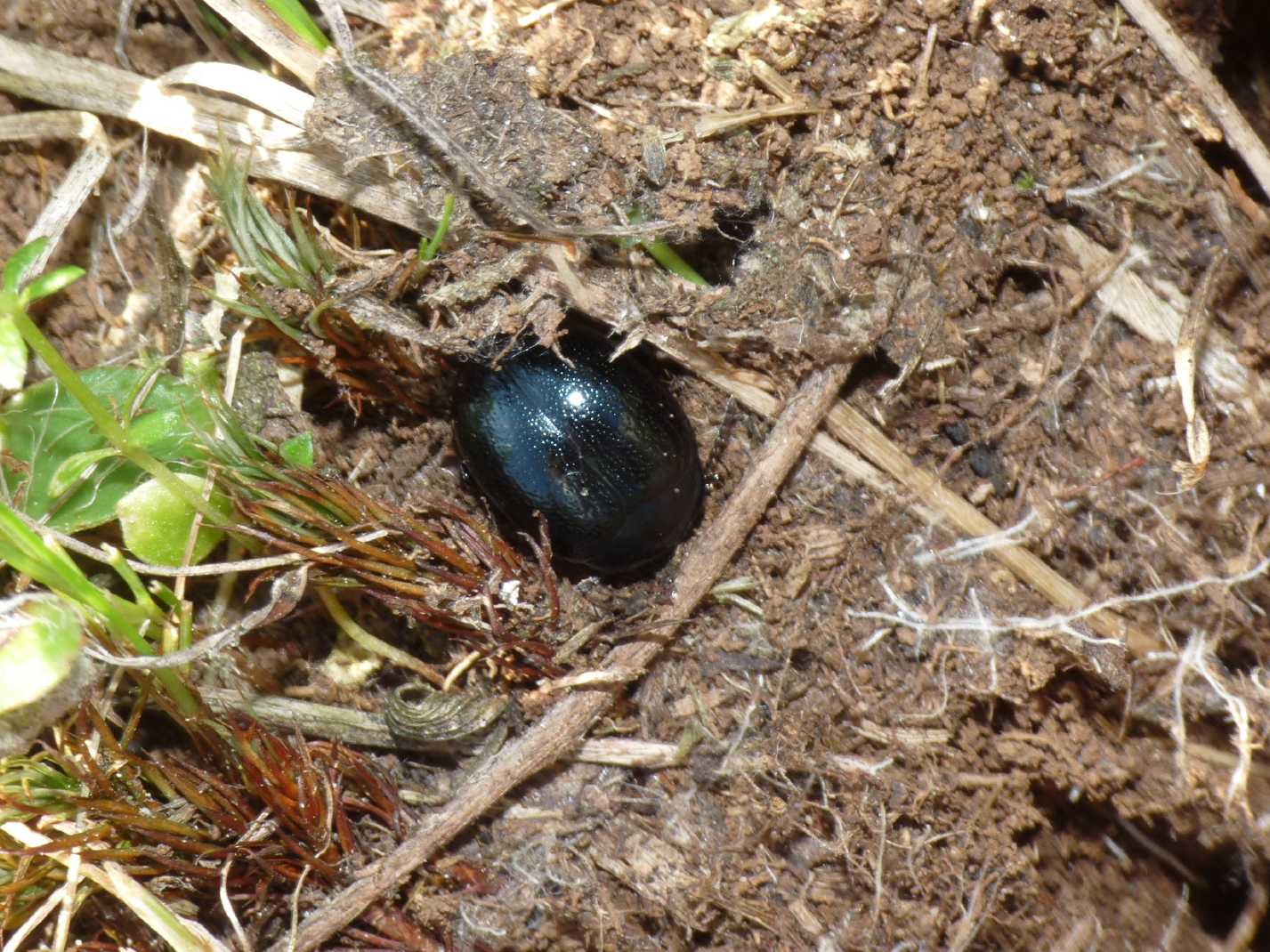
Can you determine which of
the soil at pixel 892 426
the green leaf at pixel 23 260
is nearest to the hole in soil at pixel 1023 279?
the soil at pixel 892 426

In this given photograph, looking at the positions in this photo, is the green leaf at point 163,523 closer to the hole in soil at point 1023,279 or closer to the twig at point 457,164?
the twig at point 457,164

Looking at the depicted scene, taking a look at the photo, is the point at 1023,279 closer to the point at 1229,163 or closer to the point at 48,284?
the point at 1229,163

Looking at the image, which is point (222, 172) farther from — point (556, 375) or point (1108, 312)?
point (1108, 312)

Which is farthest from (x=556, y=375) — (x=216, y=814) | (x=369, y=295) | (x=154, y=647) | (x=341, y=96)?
(x=216, y=814)

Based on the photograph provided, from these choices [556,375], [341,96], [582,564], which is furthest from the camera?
[582,564]

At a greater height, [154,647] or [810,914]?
[154,647]

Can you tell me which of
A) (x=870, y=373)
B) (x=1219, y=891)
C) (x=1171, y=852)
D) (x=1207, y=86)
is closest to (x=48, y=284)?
(x=870, y=373)
